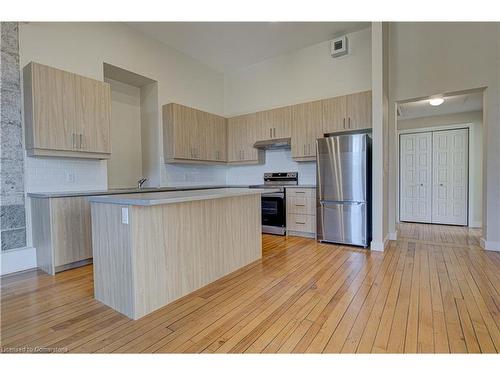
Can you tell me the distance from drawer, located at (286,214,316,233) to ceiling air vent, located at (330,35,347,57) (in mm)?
2800

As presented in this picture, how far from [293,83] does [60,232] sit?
4.39m

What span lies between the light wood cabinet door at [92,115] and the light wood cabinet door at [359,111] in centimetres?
349

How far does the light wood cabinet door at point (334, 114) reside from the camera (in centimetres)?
409

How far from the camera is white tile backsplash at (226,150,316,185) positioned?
190 inches

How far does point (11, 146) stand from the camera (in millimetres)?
2836

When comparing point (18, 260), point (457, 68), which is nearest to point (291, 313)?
point (18, 260)

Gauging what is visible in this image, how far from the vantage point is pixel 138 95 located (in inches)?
183

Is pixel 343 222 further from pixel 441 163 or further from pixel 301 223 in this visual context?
pixel 441 163

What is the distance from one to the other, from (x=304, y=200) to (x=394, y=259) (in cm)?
160

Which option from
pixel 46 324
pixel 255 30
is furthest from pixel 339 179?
pixel 46 324

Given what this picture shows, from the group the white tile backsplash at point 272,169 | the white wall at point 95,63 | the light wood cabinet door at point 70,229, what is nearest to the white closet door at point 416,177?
the white tile backsplash at point 272,169

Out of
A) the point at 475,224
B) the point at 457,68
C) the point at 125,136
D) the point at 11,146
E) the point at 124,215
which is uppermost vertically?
the point at 457,68

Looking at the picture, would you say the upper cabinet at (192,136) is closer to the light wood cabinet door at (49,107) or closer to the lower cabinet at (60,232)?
the light wood cabinet door at (49,107)
